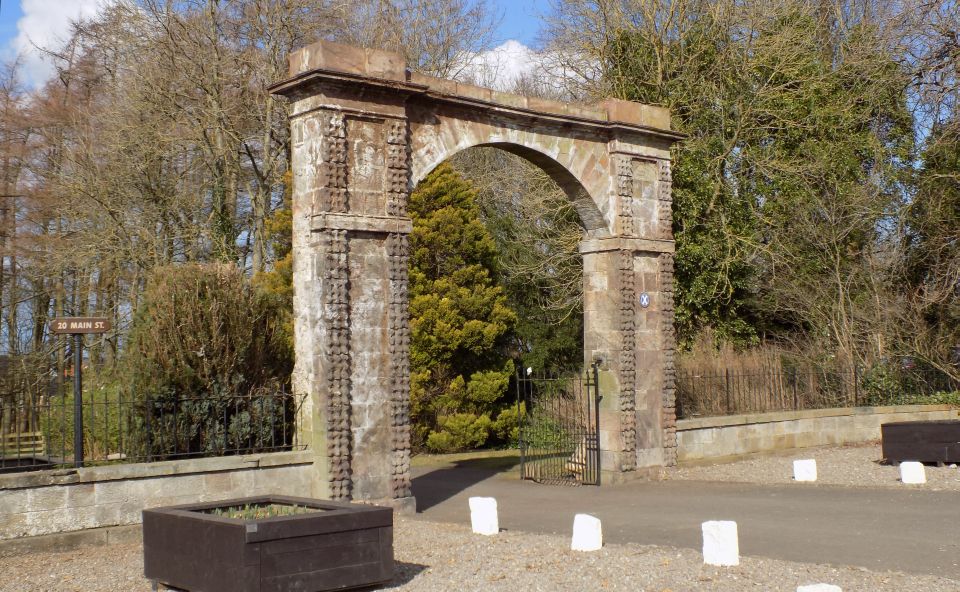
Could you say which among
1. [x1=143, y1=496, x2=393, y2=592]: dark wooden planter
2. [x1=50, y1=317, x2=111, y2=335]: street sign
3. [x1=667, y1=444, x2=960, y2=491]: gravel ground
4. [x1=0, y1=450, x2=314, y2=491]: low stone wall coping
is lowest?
[x1=667, y1=444, x2=960, y2=491]: gravel ground

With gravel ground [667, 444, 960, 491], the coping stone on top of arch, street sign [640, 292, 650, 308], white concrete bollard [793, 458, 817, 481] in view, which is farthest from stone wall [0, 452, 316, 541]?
white concrete bollard [793, 458, 817, 481]

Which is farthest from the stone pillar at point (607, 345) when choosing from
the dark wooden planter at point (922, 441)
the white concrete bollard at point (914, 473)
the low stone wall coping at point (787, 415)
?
the dark wooden planter at point (922, 441)

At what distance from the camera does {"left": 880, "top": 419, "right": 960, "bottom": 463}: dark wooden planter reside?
13727mm

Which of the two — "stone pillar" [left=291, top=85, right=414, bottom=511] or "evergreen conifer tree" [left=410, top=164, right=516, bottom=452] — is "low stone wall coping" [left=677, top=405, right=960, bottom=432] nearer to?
"stone pillar" [left=291, top=85, right=414, bottom=511]

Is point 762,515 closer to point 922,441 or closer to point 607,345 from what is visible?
point 607,345

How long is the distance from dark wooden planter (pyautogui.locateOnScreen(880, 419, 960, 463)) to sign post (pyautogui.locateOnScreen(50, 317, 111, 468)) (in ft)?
35.7

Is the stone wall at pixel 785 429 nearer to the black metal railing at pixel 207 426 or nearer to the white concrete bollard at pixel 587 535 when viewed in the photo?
the black metal railing at pixel 207 426

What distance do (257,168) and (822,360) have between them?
1305 cm

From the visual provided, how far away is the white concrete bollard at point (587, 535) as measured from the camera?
8.32m

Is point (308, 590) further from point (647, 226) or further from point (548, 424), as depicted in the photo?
point (548, 424)

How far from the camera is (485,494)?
1280cm

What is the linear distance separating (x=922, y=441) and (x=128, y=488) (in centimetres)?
1076

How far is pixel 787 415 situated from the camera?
1667 centimetres

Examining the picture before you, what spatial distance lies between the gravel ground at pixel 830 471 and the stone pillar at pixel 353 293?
16.6ft
